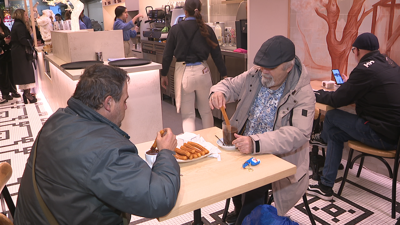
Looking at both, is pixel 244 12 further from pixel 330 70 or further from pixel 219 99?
pixel 219 99

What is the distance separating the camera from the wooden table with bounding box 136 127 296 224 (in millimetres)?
1458

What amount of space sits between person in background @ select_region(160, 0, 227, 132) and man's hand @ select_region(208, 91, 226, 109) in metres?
1.80

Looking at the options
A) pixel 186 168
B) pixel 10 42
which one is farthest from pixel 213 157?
pixel 10 42

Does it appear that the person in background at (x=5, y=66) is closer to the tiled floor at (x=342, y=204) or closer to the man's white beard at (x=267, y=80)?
the tiled floor at (x=342, y=204)

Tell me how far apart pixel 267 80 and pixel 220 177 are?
823mm

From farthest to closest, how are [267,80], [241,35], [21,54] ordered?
[21,54] → [241,35] → [267,80]

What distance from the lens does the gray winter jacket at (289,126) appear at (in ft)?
6.16

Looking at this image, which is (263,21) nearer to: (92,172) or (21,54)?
(92,172)

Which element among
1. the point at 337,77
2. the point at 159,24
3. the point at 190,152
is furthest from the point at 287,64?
the point at 159,24

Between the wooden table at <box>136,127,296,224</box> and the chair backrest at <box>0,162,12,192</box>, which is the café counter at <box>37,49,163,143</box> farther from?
the chair backrest at <box>0,162,12,192</box>

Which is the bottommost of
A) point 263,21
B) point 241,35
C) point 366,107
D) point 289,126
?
point 366,107

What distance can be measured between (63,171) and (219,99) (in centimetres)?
121

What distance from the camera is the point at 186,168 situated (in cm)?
172

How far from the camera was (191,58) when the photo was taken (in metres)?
Answer: 4.00
